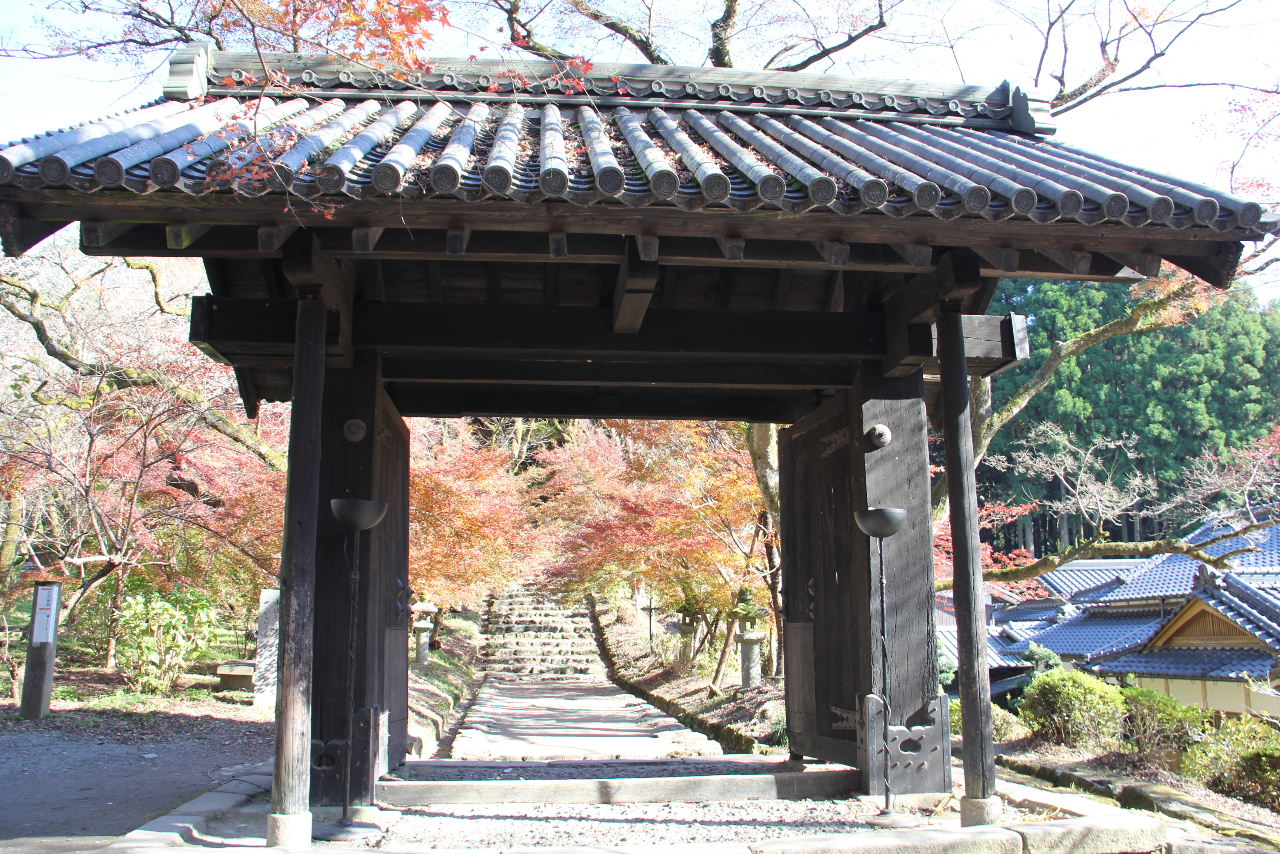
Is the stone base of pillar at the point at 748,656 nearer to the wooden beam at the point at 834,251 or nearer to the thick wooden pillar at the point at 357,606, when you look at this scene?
the thick wooden pillar at the point at 357,606

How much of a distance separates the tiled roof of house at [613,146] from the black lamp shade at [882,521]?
6.45ft

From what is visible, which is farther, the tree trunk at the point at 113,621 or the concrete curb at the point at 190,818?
the tree trunk at the point at 113,621

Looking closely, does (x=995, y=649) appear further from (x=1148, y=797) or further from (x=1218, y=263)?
(x=1218, y=263)

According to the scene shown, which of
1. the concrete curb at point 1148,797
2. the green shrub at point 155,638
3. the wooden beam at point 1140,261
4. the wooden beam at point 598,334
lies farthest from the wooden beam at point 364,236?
the green shrub at point 155,638

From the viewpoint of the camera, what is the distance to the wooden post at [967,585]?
4.70 m

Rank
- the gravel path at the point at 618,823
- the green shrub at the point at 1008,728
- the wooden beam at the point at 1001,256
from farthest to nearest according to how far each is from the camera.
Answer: the green shrub at the point at 1008,728 < the gravel path at the point at 618,823 < the wooden beam at the point at 1001,256

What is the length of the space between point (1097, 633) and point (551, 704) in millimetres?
12716

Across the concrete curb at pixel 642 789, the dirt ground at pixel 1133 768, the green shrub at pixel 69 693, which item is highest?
the concrete curb at pixel 642 789

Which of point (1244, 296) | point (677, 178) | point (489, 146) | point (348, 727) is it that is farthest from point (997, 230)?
point (1244, 296)

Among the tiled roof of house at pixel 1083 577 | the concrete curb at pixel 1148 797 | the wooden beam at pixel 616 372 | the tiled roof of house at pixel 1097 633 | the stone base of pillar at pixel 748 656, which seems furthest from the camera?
the tiled roof of house at pixel 1083 577

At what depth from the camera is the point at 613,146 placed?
5.07 m

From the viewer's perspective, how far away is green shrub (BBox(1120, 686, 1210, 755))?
28.7 ft

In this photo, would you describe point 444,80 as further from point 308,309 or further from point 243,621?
point 243,621

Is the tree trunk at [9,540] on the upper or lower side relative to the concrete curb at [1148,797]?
upper
